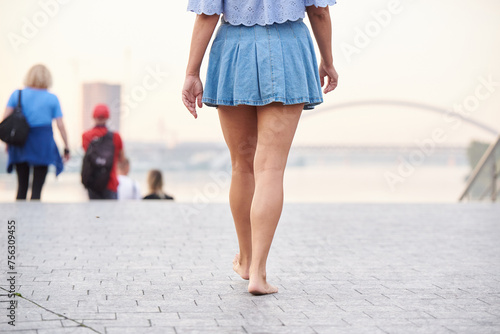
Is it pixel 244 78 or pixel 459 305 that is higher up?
pixel 244 78

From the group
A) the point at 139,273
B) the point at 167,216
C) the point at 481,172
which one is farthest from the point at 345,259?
the point at 481,172

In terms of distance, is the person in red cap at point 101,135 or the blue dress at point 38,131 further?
the person in red cap at point 101,135

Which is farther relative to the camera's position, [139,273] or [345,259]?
[345,259]

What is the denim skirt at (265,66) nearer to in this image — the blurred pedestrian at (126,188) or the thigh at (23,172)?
the thigh at (23,172)

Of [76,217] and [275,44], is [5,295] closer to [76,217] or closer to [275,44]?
[275,44]

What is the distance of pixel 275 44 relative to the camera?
9.43ft

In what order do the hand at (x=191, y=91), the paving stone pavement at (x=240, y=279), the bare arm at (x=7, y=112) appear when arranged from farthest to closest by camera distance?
1. the bare arm at (x=7, y=112)
2. the hand at (x=191, y=91)
3. the paving stone pavement at (x=240, y=279)

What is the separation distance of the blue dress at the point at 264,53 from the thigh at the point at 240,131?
0.25ft

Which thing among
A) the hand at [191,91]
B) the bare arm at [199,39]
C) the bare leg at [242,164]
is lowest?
the bare leg at [242,164]

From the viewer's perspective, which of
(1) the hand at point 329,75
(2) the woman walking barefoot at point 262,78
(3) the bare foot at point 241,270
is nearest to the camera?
(2) the woman walking barefoot at point 262,78

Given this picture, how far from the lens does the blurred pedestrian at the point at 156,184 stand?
7742 millimetres

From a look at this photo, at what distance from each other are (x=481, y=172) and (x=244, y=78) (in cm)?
680

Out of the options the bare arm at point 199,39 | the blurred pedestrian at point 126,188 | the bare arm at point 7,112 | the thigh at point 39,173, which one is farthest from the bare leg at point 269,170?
the blurred pedestrian at point 126,188

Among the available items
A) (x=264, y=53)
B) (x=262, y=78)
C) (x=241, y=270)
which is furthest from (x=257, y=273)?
(x=264, y=53)
